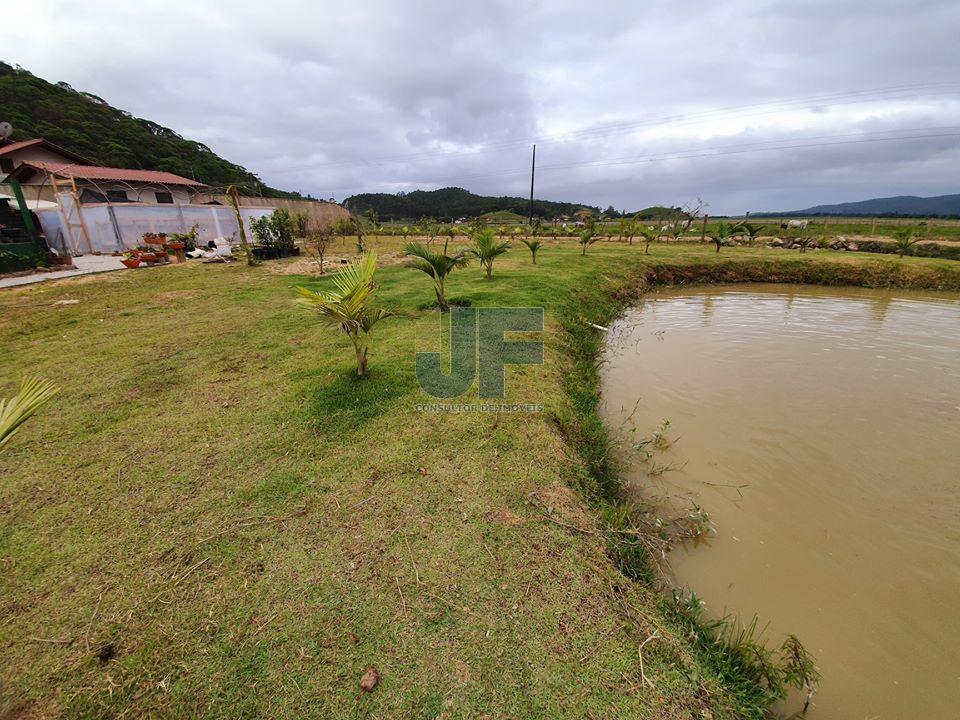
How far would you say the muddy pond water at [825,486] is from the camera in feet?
7.13

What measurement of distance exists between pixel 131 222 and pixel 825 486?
2339 centimetres

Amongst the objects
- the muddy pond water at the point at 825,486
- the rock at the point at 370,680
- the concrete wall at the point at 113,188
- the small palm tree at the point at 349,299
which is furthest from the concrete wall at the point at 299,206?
the rock at the point at 370,680

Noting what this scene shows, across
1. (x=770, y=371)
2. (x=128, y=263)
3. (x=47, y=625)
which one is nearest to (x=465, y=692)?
(x=47, y=625)

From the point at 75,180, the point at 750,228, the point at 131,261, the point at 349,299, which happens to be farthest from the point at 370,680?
the point at 750,228

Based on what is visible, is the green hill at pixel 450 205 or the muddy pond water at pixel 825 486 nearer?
the muddy pond water at pixel 825 486

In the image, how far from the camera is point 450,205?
6775 centimetres

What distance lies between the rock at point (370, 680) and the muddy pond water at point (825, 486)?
2.02 meters

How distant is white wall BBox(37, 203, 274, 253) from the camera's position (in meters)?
15.1

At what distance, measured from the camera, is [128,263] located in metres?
12.4

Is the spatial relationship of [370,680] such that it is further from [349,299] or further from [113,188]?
[113,188]

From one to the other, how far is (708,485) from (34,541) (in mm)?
5089

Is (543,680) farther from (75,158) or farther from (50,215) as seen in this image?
(75,158)

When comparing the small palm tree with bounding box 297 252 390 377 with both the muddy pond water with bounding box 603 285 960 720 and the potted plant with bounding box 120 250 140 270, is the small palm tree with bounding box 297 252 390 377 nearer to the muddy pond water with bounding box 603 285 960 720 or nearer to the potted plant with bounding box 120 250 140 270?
the muddy pond water with bounding box 603 285 960 720

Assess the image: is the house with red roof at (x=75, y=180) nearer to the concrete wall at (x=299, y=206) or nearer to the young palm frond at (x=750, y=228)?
the concrete wall at (x=299, y=206)
